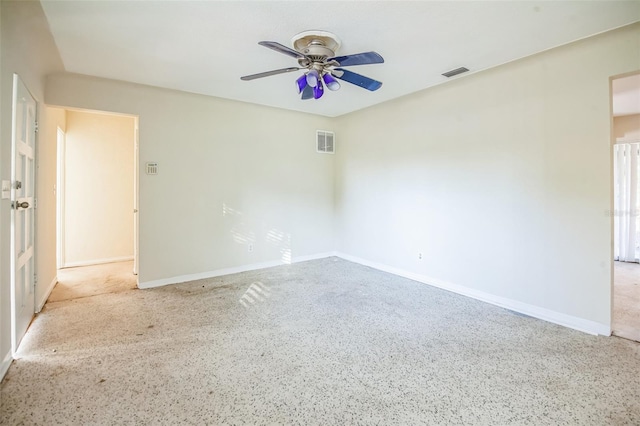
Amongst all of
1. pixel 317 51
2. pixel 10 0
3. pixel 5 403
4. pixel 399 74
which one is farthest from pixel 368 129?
pixel 5 403

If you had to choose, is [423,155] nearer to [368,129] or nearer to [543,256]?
[368,129]

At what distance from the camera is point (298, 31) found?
8.30ft

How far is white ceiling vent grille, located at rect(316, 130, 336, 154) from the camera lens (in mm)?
5570

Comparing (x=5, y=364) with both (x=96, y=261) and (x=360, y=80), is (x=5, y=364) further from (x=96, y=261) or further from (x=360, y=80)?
(x=96, y=261)

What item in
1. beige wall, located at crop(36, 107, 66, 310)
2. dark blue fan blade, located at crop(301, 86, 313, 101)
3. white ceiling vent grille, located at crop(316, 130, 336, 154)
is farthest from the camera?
white ceiling vent grille, located at crop(316, 130, 336, 154)

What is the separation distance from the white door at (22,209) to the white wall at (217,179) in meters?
1.04

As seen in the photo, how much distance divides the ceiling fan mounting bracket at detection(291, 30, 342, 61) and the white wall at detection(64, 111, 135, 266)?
369 cm

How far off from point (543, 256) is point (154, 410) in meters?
3.48

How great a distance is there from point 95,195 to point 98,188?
5.1 inches

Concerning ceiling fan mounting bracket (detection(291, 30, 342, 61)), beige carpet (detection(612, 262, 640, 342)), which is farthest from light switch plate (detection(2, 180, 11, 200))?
beige carpet (detection(612, 262, 640, 342))

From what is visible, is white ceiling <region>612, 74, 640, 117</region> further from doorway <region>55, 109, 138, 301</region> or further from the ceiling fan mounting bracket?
doorway <region>55, 109, 138, 301</region>

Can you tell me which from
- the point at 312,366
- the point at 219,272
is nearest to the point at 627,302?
the point at 312,366

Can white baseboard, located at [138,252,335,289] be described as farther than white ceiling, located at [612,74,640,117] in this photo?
Yes

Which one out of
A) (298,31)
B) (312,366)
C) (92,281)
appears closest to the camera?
(312,366)
